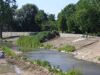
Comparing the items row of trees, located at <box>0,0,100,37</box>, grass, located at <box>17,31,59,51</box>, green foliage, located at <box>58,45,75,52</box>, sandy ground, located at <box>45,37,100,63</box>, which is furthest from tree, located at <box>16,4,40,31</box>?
green foliage, located at <box>58,45,75,52</box>

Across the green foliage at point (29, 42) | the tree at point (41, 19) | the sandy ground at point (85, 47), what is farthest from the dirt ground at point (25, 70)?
the tree at point (41, 19)

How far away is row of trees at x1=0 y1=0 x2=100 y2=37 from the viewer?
87875mm

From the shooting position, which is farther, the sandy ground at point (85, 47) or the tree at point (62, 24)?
the tree at point (62, 24)

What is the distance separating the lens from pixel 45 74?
32406 mm

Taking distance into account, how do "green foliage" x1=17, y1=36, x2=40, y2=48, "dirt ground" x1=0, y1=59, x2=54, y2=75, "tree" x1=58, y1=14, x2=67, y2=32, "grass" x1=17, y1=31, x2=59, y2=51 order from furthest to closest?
"tree" x1=58, y1=14, x2=67, y2=32 < "grass" x1=17, y1=31, x2=59, y2=51 < "green foliage" x1=17, y1=36, x2=40, y2=48 < "dirt ground" x1=0, y1=59, x2=54, y2=75

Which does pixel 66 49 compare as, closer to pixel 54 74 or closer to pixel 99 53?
pixel 99 53

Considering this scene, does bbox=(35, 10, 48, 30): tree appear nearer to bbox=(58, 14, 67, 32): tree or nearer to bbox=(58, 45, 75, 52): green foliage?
bbox=(58, 14, 67, 32): tree

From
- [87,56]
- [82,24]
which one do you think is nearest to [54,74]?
[87,56]

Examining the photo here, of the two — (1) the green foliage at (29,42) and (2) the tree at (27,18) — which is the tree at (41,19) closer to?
(2) the tree at (27,18)

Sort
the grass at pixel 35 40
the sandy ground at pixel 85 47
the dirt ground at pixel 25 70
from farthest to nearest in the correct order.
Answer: the grass at pixel 35 40 → the sandy ground at pixel 85 47 → the dirt ground at pixel 25 70

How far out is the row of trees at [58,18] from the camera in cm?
8788

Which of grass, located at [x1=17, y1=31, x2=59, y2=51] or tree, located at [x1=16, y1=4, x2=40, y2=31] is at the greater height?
tree, located at [x1=16, y1=4, x2=40, y2=31]

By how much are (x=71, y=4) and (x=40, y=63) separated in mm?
90023

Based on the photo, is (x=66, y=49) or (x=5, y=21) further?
(x=5, y=21)
